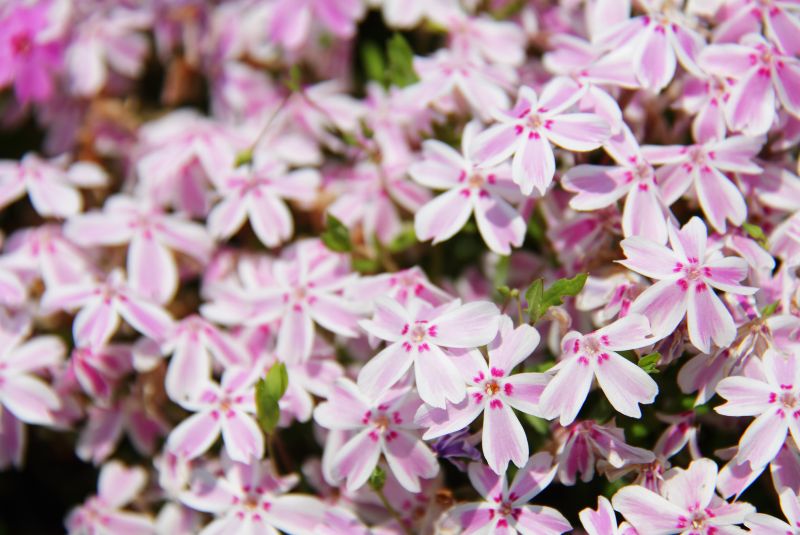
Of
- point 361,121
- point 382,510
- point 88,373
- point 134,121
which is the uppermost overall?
point 361,121

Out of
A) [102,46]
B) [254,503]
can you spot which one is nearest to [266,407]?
[254,503]

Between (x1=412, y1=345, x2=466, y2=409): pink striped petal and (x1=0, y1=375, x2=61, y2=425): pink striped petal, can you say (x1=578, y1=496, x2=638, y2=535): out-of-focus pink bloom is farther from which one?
(x1=0, y1=375, x2=61, y2=425): pink striped petal

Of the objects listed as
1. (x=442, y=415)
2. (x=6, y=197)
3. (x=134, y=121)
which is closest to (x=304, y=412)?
(x=442, y=415)

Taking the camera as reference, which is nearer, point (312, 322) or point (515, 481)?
point (515, 481)

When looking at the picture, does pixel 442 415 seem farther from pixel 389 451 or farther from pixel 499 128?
pixel 499 128

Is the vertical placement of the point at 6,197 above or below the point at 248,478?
above

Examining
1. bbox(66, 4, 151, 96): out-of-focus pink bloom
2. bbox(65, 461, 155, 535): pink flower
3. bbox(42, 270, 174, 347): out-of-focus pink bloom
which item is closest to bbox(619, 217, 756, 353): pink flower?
bbox(42, 270, 174, 347): out-of-focus pink bloom

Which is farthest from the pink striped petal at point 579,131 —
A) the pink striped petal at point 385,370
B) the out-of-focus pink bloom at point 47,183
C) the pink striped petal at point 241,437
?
the out-of-focus pink bloom at point 47,183
